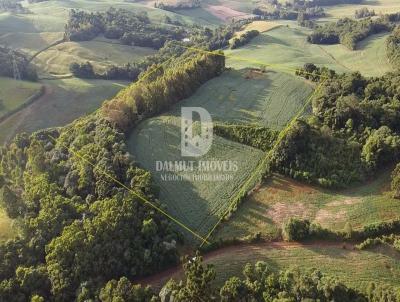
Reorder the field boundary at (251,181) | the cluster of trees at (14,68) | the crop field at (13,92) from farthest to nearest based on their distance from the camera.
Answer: the cluster of trees at (14,68), the crop field at (13,92), the field boundary at (251,181)

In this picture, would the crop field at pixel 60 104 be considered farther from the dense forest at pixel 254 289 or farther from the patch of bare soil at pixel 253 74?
the dense forest at pixel 254 289


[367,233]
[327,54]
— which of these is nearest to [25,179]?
[367,233]

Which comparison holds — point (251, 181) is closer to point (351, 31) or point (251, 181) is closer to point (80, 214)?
point (80, 214)

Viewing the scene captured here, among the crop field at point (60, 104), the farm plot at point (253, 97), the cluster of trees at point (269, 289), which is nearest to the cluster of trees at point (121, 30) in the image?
the crop field at point (60, 104)

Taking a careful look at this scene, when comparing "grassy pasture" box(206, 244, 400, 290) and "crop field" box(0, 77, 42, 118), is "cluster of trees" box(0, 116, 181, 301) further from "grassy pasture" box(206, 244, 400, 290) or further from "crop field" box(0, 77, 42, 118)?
"crop field" box(0, 77, 42, 118)

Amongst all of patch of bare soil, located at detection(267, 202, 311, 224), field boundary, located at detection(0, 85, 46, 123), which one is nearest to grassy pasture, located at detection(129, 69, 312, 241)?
patch of bare soil, located at detection(267, 202, 311, 224)
